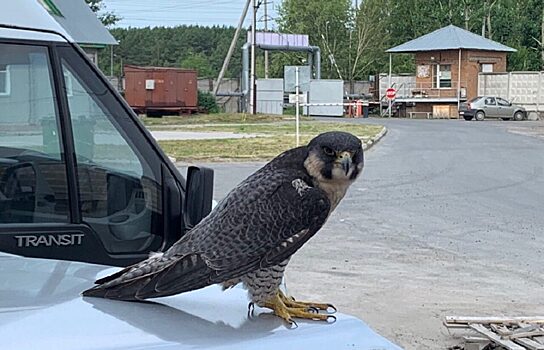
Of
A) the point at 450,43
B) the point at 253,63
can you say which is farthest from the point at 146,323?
the point at 450,43

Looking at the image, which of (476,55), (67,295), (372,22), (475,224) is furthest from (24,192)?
(372,22)

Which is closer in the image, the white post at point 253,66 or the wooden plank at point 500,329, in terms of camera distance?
the wooden plank at point 500,329

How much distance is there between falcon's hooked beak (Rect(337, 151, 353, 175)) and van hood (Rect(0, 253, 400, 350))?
0.41m

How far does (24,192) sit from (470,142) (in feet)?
96.1

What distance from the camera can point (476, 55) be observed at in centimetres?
5838

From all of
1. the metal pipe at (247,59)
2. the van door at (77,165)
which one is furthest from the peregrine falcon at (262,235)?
the metal pipe at (247,59)

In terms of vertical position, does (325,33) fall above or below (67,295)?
above

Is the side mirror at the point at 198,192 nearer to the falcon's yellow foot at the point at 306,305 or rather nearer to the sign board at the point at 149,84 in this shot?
the falcon's yellow foot at the point at 306,305

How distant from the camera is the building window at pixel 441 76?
5825 cm

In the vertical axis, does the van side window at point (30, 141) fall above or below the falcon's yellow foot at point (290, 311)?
above

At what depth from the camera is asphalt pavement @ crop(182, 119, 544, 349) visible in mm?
8219

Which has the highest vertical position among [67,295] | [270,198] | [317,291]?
[270,198]

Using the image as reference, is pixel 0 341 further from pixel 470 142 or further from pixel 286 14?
pixel 286 14

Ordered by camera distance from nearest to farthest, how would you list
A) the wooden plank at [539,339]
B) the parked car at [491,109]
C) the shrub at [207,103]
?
1. the wooden plank at [539,339]
2. the parked car at [491,109]
3. the shrub at [207,103]
